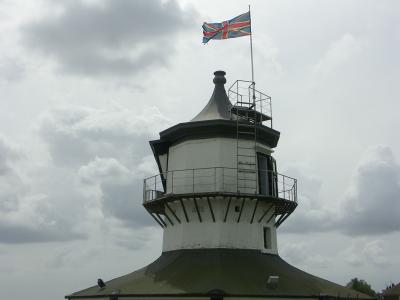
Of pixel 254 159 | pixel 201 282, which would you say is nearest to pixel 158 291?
pixel 201 282

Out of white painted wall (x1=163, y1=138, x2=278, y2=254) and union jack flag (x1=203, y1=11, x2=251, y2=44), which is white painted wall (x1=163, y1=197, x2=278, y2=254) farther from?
union jack flag (x1=203, y1=11, x2=251, y2=44)

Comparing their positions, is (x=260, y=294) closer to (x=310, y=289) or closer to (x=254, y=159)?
(x=310, y=289)

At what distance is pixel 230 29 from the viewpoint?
2798 cm

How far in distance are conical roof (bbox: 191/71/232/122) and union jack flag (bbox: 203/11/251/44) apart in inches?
83.3

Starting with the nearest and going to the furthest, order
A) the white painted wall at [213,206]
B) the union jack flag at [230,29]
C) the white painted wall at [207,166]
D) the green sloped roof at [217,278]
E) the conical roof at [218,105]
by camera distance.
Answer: the green sloped roof at [217,278] < the white painted wall at [213,206] < the white painted wall at [207,166] < the conical roof at [218,105] < the union jack flag at [230,29]

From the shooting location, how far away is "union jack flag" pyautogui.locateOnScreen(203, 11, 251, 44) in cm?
2791

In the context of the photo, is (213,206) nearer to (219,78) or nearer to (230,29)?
(219,78)

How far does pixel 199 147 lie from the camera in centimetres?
2659

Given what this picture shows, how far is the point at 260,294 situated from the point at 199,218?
555 cm

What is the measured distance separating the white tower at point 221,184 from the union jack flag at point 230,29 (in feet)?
9.76

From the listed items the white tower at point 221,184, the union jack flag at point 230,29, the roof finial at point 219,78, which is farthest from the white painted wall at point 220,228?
the union jack flag at point 230,29

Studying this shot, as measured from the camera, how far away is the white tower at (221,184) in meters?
25.1

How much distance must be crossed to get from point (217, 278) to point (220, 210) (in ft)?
A: 13.7

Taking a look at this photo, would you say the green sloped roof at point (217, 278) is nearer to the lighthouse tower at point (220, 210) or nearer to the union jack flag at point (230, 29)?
the lighthouse tower at point (220, 210)
